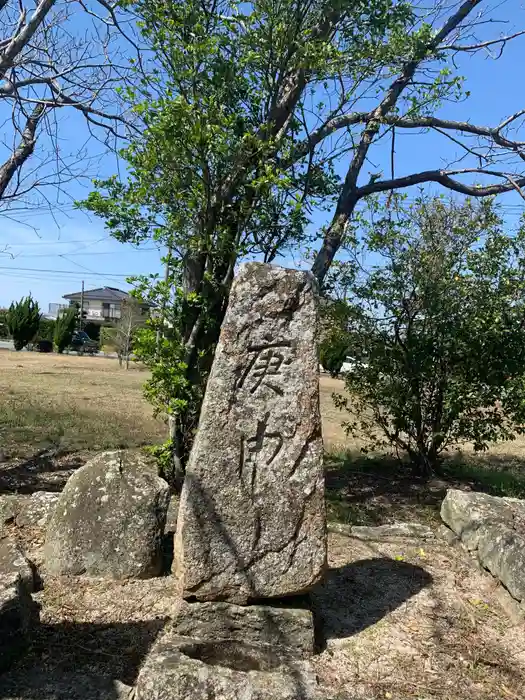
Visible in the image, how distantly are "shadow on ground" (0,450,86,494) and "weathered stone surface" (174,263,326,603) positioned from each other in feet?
12.0

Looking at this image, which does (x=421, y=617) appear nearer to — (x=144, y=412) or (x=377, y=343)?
(x=377, y=343)

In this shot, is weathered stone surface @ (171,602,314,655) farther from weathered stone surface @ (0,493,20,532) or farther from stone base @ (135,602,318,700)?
weathered stone surface @ (0,493,20,532)

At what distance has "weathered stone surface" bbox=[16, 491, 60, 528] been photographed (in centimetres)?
474

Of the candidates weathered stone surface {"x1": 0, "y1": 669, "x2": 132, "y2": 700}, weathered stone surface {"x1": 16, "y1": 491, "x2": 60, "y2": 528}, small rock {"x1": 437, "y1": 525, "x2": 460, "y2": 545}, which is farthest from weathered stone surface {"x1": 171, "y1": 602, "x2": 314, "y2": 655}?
small rock {"x1": 437, "y1": 525, "x2": 460, "y2": 545}

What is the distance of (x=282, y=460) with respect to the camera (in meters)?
3.26

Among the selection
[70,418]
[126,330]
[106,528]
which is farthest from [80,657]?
[126,330]

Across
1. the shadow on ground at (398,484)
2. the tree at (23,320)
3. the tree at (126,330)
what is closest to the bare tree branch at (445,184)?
the shadow on ground at (398,484)

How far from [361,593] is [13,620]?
2202 mm

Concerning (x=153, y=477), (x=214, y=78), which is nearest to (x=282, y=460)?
(x=153, y=477)

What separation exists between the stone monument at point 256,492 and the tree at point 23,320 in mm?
31737

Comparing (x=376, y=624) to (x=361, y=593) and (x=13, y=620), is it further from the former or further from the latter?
(x=13, y=620)

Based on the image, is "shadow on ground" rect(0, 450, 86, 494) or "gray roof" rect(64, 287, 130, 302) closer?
"shadow on ground" rect(0, 450, 86, 494)

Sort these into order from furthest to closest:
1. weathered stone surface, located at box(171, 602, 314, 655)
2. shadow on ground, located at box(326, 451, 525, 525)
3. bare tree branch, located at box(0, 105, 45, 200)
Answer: shadow on ground, located at box(326, 451, 525, 525) → bare tree branch, located at box(0, 105, 45, 200) → weathered stone surface, located at box(171, 602, 314, 655)

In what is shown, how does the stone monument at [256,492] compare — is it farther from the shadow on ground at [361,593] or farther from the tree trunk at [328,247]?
the tree trunk at [328,247]
